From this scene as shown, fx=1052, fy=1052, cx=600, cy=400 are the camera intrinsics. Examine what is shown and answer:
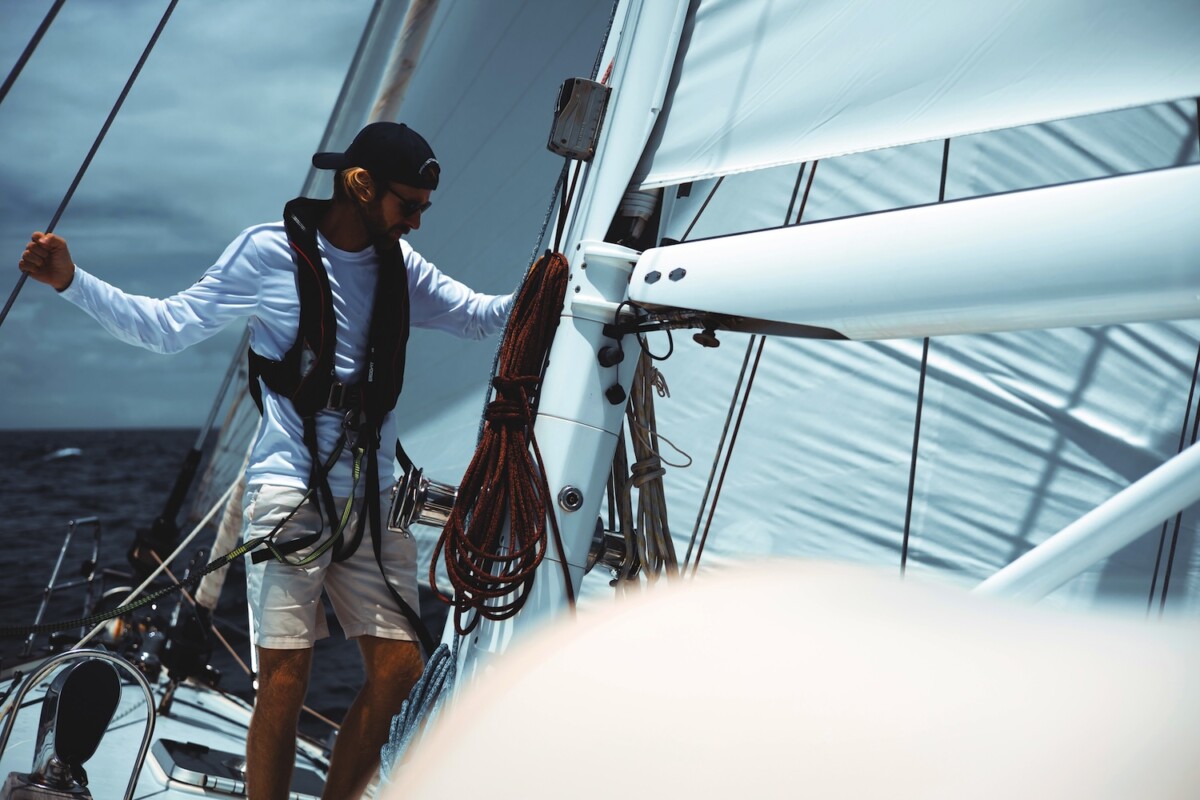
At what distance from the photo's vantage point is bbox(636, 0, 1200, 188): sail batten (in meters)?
1.00

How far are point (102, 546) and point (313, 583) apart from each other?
47.2 feet

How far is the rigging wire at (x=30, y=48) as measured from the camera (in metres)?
2.30

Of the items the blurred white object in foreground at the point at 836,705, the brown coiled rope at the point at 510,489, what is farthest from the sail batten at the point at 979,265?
the blurred white object in foreground at the point at 836,705

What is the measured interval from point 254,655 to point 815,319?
1.10 meters

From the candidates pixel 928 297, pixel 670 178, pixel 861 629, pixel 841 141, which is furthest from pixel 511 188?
pixel 861 629

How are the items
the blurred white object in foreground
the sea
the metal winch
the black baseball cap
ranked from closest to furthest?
the blurred white object in foreground → the metal winch → the black baseball cap → the sea

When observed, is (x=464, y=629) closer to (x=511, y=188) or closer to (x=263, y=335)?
(x=263, y=335)

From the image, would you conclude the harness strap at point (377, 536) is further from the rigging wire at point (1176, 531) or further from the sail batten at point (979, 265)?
the rigging wire at point (1176, 531)

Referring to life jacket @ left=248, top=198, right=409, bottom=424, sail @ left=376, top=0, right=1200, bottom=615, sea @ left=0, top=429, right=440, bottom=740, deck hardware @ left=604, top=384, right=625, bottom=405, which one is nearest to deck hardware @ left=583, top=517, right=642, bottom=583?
deck hardware @ left=604, top=384, right=625, bottom=405

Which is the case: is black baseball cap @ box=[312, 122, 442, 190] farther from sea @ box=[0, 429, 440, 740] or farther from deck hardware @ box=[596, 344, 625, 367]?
sea @ box=[0, 429, 440, 740]

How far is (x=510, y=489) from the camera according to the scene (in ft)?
5.07

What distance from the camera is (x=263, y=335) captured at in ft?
5.86

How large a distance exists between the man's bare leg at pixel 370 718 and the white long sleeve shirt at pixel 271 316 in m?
0.29

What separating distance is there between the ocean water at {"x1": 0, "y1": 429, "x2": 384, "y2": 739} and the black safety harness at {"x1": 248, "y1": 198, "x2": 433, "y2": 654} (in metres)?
1.17
